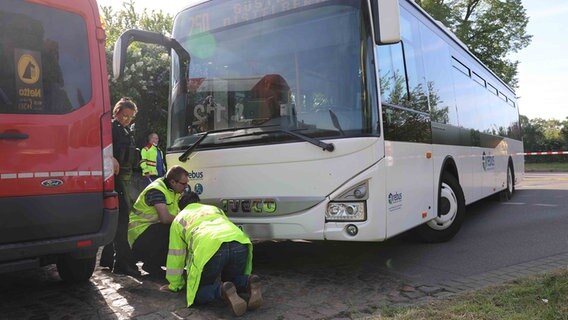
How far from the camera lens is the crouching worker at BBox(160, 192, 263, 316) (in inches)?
157

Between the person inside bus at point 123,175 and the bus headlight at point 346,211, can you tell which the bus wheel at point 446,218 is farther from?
the person inside bus at point 123,175

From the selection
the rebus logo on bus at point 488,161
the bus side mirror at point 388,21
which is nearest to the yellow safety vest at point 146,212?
the bus side mirror at point 388,21

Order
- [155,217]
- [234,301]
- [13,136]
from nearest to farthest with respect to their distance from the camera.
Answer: [13,136] → [234,301] → [155,217]

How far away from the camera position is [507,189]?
12.2 m

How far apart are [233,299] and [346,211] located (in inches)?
53.5

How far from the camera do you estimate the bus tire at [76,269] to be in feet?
16.2

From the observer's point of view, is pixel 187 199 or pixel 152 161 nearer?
pixel 187 199

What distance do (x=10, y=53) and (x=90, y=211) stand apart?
1368 mm

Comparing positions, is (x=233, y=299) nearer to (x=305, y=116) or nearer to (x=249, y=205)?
(x=249, y=205)

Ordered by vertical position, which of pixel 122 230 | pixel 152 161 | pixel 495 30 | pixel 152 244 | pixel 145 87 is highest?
pixel 495 30

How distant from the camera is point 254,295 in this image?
4.00m

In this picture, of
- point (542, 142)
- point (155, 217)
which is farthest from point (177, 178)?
point (542, 142)

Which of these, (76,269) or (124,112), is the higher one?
(124,112)

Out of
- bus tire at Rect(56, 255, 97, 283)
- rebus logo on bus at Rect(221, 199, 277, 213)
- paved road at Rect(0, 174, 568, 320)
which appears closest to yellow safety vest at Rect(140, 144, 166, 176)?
paved road at Rect(0, 174, 568, 320)
